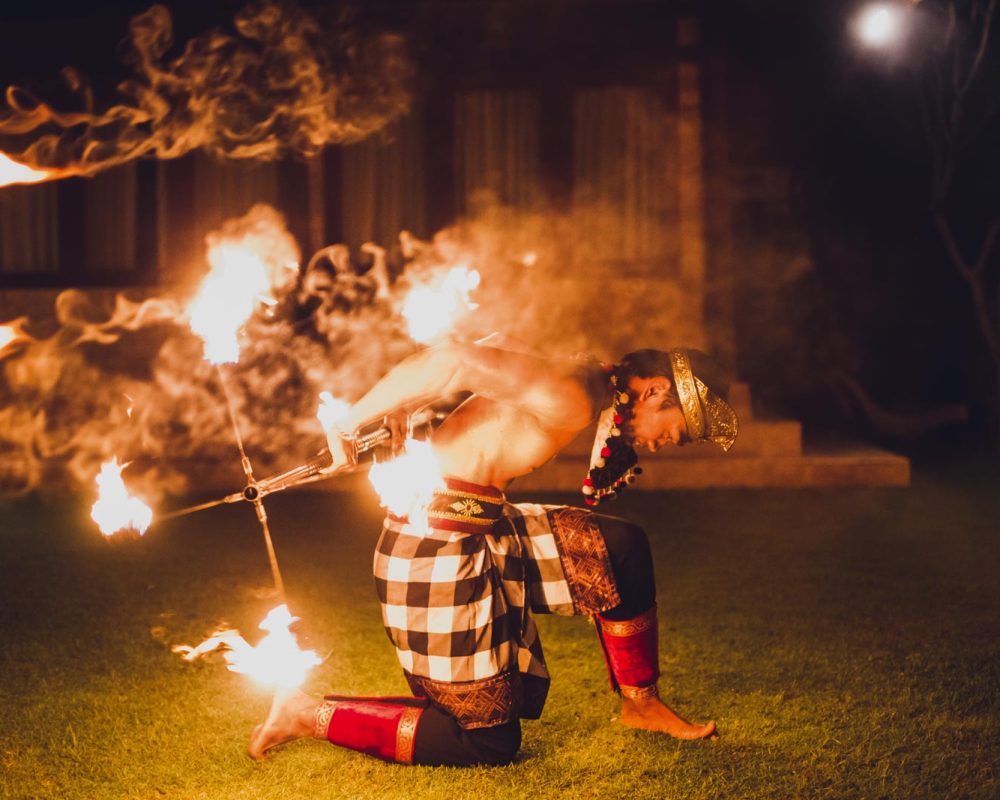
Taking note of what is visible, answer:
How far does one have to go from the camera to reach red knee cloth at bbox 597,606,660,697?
11.0 ft

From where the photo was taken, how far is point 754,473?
8.77 m

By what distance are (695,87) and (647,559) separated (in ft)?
25.3

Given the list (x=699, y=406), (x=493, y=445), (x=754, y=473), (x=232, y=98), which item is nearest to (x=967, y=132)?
(x=754, y=473)

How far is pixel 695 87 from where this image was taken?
991 cm

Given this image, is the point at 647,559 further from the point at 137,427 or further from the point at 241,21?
the point at 241,21

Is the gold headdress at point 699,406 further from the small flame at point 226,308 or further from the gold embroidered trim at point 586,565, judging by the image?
the small flame at point 226,308

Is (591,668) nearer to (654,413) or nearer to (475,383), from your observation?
(654,413)

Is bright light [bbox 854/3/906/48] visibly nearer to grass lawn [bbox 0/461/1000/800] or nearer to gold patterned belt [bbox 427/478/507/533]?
grass lawn [bbox 0/461/1000/800]

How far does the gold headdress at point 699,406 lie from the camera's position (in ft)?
10.3

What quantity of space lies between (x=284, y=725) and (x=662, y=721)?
1.30m

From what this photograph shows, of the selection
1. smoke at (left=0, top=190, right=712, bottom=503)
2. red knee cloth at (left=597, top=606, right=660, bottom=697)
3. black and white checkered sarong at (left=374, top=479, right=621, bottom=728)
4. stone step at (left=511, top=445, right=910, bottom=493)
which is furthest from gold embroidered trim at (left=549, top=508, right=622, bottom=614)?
smoke at (left=0, top=190, right=712, bottom=503)

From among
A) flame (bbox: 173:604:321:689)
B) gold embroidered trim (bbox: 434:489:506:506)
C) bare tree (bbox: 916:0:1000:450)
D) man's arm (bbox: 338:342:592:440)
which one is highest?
bare tree (bbox: 916:0:1000:450)

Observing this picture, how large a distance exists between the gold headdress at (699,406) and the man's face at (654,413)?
3cm

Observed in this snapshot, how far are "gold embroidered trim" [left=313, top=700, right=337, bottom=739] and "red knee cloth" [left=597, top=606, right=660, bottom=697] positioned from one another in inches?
37.9
